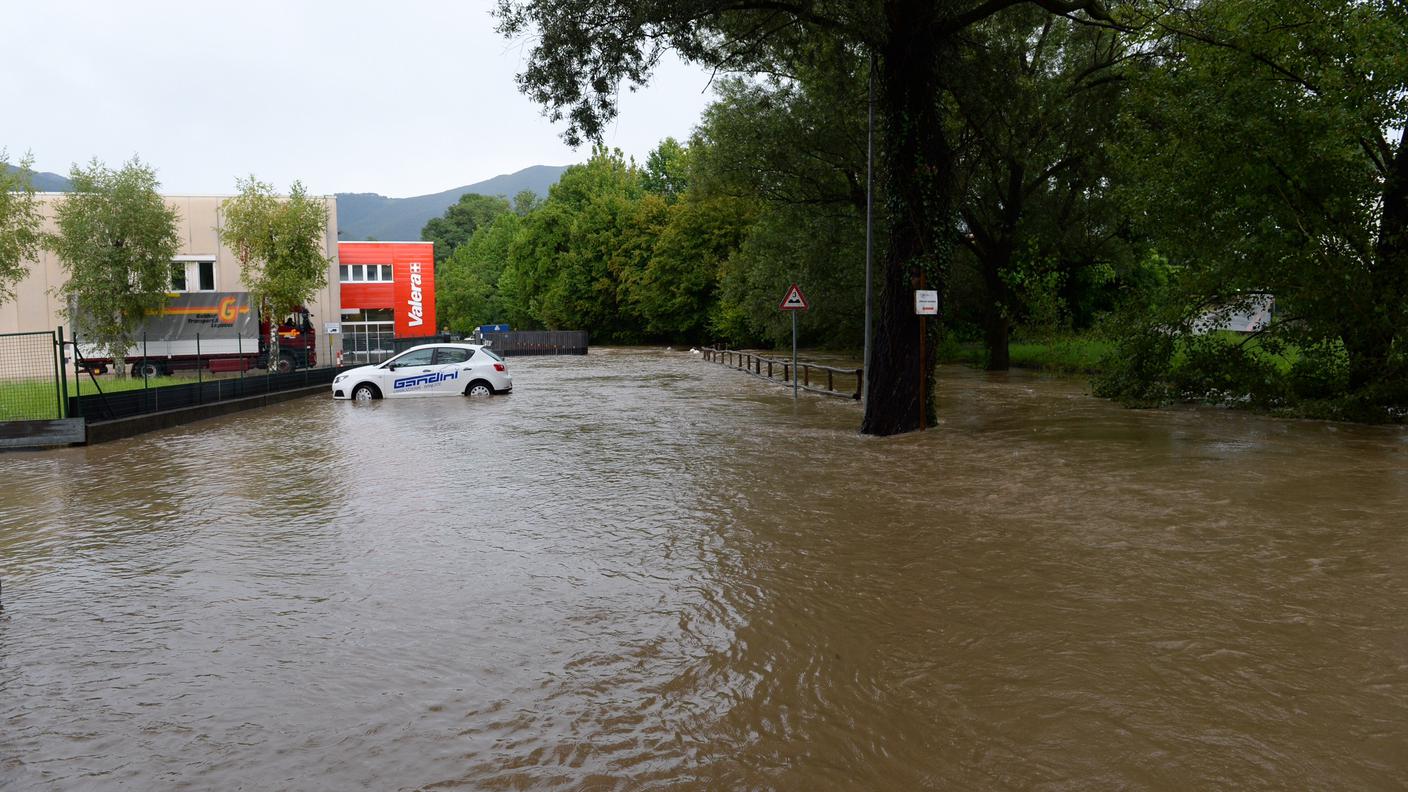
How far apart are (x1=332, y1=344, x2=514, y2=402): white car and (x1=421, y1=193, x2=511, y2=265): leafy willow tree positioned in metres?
133

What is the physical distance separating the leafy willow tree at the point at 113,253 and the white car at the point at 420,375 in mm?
15826

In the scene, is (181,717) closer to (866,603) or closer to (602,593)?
(602,593)

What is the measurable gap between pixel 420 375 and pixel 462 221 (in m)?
140

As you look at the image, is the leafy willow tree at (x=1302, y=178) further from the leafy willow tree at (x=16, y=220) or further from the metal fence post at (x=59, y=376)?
the leafy willow tree at (x=16, y=220)

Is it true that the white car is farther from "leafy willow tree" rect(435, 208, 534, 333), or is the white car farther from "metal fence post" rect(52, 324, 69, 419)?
"leafy willow tree" rect(435, 208, 534, 333)

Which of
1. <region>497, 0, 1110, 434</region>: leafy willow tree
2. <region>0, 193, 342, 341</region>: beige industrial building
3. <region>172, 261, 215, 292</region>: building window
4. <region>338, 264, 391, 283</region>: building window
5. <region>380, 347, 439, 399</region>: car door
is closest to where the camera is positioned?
<region>497, 0, 1110, 434</region>: leafy willow tree

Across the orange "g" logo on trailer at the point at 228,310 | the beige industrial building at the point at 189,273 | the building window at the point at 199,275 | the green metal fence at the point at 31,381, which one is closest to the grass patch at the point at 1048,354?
the green metal fence at the point at 31,381

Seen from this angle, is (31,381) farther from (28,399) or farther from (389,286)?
(389,286)

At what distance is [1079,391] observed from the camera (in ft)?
85.4

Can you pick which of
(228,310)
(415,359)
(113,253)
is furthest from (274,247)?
(415,359)

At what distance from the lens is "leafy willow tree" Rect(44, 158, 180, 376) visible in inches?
1377

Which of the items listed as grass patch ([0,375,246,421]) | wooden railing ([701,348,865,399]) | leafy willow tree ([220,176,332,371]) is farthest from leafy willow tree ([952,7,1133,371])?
leafy willow tree ([220,176,332,371])

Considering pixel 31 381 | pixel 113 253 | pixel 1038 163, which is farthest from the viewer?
pixel 113 253

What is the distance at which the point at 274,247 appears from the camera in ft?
129
